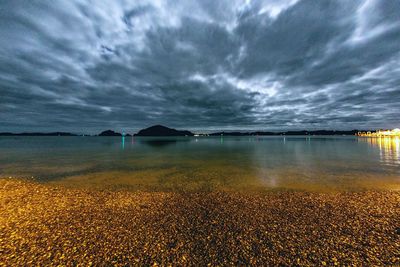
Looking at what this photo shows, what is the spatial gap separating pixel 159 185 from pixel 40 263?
10005 millimetres

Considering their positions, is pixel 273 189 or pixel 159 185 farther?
pixel 159 185

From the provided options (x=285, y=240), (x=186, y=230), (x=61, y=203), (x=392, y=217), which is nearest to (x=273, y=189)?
(x=392, y=217)

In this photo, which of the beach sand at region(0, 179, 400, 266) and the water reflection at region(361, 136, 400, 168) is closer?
the beach sand at region(0, 179, 400, 266)

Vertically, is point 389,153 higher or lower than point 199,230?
higher

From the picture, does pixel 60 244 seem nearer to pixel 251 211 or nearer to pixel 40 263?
pixel 40 263

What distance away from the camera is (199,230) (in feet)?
24.1

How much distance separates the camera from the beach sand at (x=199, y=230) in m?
5.75

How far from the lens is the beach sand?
18.9 feet

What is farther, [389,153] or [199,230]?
[389,153]

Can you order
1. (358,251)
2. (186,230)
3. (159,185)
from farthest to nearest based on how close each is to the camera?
1. (159,185)
2. (186,230)
3. (358,251)

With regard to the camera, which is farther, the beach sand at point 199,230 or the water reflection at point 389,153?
the water reflection at point 389,153

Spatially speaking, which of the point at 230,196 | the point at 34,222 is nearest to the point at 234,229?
the point at 230,196

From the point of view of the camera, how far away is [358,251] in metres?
5.96

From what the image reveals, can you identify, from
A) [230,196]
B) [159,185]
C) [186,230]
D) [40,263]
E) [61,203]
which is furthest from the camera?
[159,185]
